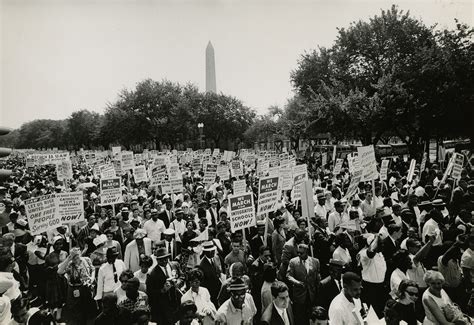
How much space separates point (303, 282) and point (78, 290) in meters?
3.59

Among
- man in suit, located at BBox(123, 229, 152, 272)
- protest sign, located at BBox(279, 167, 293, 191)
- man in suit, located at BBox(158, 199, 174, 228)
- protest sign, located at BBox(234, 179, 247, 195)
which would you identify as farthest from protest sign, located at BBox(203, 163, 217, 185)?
man in suit, located at BBox(123, 229, 152, 272)

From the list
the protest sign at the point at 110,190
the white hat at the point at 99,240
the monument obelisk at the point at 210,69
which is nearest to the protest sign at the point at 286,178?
the protest sign at the point at 110,190

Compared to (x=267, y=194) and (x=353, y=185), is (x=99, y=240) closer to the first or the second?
(x=267, y=194)

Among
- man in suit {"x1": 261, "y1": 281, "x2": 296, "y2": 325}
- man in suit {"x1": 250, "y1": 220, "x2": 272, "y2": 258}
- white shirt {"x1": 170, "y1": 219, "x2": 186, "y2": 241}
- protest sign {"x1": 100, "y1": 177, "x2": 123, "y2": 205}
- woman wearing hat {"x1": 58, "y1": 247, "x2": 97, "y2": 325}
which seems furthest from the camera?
protest sign {"x1": 100, "y1": 177, "x2": 123, "y2": 205}

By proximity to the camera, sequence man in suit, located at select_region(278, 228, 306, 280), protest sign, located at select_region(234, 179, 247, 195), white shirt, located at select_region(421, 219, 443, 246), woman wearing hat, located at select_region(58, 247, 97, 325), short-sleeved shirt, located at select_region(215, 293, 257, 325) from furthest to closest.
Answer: protest sign, located at select_region(234, 179, 247, 195)
white shirt, located at select_region(421, 219, 443, 246)
man in suit, located at select_region(278, 228, 306, 280)
woman wearing hat, located at select_region(58, 247, 97, 325)
short-sleeved shirt, located at select_region(215, 293, 257, 325)

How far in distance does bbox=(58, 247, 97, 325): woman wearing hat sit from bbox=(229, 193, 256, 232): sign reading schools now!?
2.81m

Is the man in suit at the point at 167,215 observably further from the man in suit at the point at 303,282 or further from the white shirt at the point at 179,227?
the man in suit at the point at 303,282

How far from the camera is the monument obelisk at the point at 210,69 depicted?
7594 centimetres

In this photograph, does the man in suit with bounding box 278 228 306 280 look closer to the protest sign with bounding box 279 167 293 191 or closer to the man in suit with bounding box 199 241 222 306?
the man in suit with bounding box 199 241 222 306

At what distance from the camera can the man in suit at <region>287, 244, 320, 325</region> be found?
5934mm

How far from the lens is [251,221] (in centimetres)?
794

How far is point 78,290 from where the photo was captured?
241 inches

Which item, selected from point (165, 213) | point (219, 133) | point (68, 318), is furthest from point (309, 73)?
point (68, 318)

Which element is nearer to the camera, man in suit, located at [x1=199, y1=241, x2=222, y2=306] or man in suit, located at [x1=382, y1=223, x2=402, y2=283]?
man in suit, located at [x1=199, y1=241, x2=222, y2=306]
